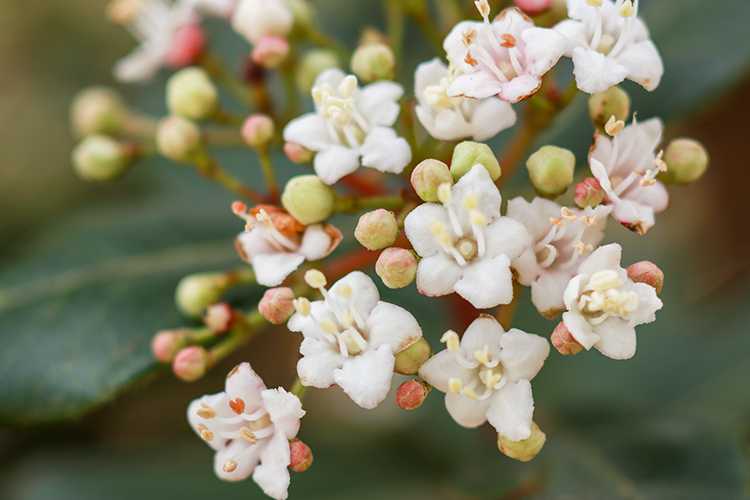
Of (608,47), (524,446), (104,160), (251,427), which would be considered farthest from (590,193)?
(104,160)

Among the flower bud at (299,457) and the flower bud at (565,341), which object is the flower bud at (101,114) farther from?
the flower bud at (565,341)

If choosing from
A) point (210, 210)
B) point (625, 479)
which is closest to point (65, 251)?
point (210, 210)

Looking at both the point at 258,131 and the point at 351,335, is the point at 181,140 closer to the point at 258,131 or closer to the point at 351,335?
the point at 258,131

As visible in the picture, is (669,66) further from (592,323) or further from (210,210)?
(210,210)

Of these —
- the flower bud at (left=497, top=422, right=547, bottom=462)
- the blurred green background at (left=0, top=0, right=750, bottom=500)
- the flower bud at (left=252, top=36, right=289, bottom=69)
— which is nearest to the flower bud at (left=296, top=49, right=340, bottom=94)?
the flower bud at (left=252, top=36, right=289, bottom=69)

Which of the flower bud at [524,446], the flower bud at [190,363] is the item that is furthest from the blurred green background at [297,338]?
the flower bud at [524,446]

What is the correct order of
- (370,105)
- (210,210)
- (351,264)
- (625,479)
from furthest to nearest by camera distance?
(210,210) → (625,479) → (351,264) → (370,105)
